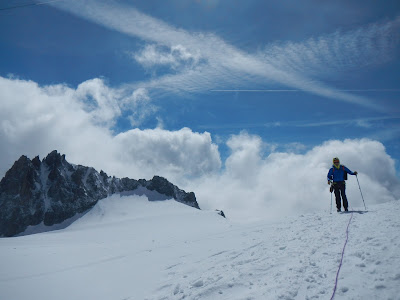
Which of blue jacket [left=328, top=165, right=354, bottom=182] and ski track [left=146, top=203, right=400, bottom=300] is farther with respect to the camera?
blue jacket [left=328, top=165, right=354, bottom=182]

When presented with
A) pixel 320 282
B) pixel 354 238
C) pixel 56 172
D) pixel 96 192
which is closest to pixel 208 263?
pixel 320 282

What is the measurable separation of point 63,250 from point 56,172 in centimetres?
8953

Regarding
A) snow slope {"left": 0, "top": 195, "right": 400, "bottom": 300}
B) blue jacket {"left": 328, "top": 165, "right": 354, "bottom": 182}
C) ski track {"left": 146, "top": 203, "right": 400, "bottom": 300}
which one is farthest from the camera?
blue jacket {"left": 328, "top": 165, "right": 354, "bottom": 182}

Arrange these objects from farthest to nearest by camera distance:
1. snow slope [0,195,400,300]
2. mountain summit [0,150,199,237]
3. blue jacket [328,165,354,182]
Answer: mountain summit [0,150,199,237], blue jacket [328,165,354,182], snow slope [0,195,400,300]

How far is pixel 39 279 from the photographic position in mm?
11320

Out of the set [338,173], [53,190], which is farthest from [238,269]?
[53,190]

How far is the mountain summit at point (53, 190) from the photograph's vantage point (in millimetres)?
86125

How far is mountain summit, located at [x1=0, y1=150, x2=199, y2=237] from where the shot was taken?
86125mm

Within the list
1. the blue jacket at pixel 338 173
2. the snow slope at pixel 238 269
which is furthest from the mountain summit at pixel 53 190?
the blue jacket at pixel 338 173

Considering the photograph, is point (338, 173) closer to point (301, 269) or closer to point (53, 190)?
point (301, 269)

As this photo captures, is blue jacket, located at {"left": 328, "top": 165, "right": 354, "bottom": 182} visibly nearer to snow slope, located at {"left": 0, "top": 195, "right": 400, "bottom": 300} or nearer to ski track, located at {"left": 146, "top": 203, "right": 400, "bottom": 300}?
snow slope, located at {"left": 0, "top": 195, "right": 400, "bottom": 300}

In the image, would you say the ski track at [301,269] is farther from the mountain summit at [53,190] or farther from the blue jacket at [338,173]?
the mountain summit at [53,190]

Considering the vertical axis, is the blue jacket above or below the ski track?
above

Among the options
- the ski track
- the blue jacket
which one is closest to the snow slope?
the ski track
